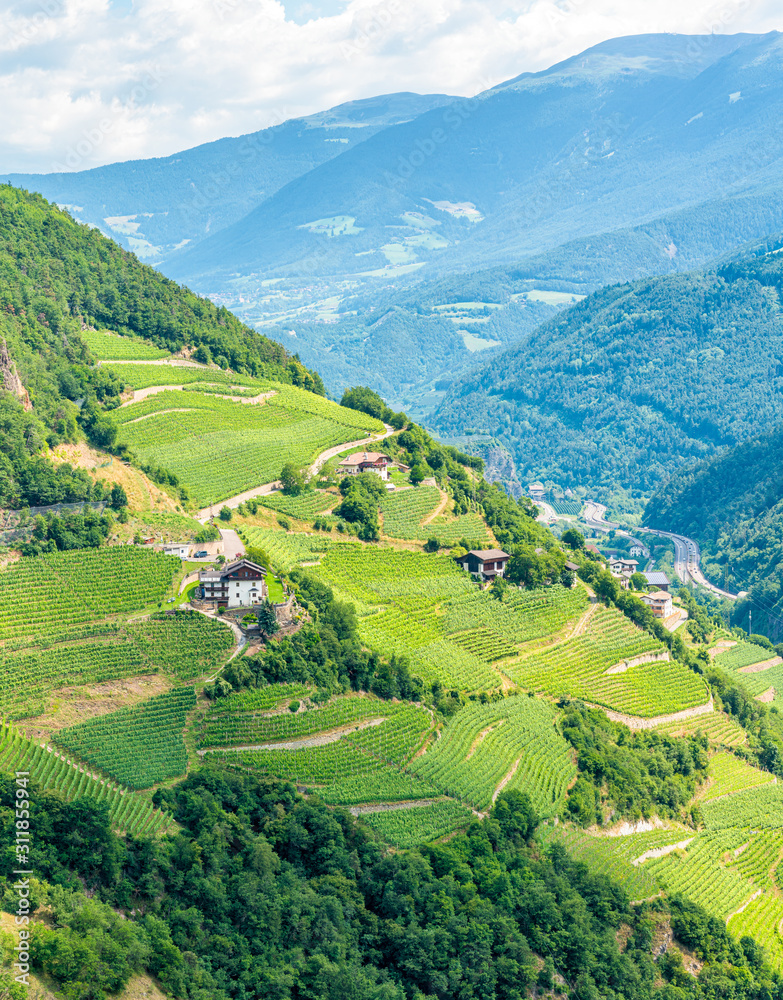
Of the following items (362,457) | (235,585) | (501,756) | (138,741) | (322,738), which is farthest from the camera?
(362,457)

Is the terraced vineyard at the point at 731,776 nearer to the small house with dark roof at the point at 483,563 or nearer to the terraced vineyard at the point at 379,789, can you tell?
the small house with dark roof at the point at 483,563

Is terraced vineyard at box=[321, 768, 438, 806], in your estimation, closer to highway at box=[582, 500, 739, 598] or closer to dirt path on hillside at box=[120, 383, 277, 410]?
dirt path on hillside at box=[120, 383, 277, 410]

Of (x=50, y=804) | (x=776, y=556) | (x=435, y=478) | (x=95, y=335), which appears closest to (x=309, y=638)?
(x=50, y=804)

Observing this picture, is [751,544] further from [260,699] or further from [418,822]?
[260,699]

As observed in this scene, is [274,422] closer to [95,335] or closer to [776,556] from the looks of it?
[95,335]

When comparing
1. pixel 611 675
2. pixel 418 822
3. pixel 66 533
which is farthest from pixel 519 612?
pixel 66 533

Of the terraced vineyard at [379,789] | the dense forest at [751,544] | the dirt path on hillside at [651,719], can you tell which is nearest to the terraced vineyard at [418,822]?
the terraced vineyard at [379,789]
